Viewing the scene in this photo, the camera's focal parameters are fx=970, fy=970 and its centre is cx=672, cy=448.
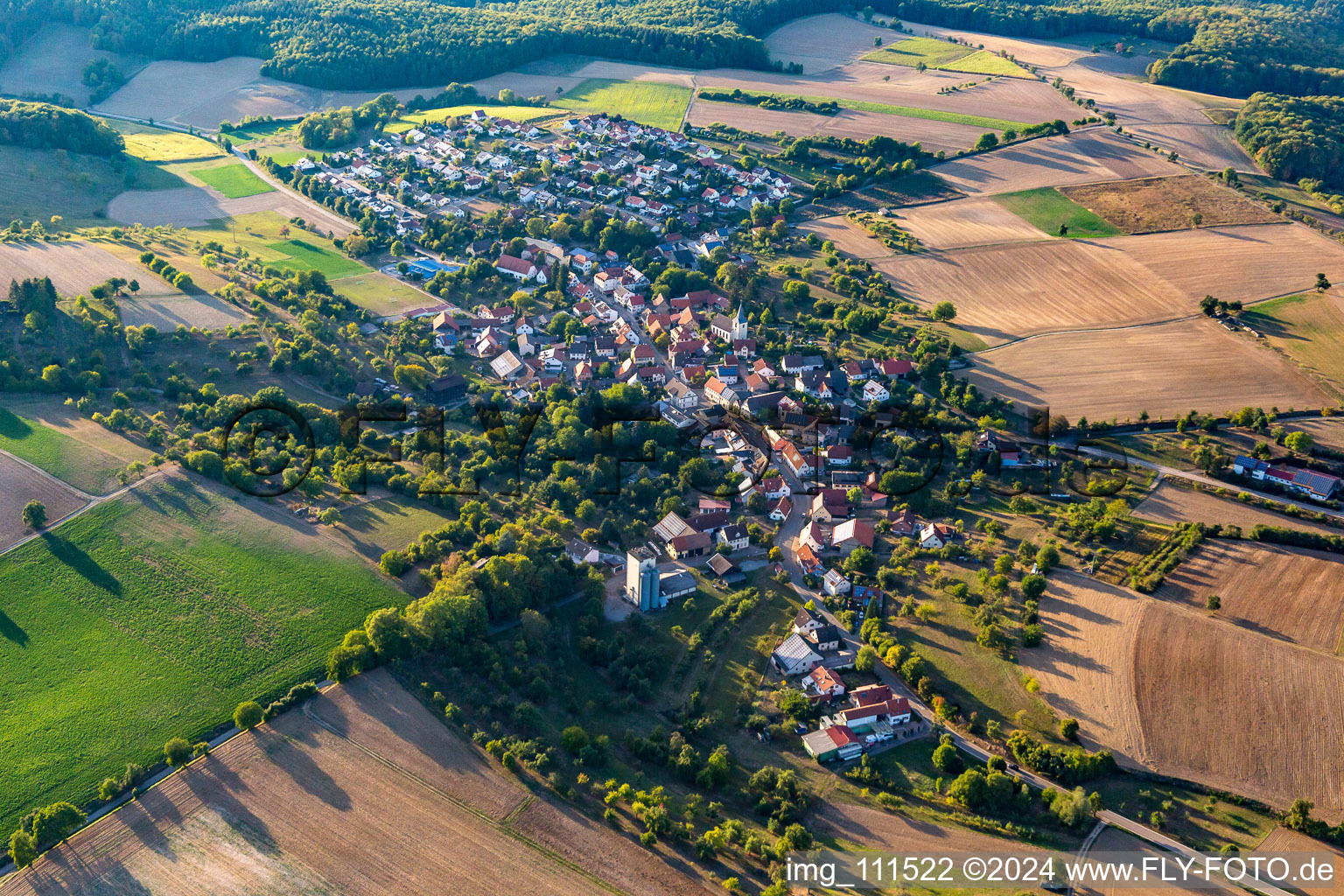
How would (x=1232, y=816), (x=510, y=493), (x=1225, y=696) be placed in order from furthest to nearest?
(x=510, y=493), (x=1225, y=696), (x=1232, y=816)

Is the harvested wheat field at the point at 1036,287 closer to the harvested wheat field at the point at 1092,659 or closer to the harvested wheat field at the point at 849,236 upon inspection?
the harvested wheat field at the point at 849,236

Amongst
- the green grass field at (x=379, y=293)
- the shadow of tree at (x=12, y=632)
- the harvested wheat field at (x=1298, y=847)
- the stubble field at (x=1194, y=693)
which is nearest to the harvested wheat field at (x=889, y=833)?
the stubble field at (x=1194, y=693)

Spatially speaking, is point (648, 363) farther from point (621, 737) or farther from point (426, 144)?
point (426, 144)

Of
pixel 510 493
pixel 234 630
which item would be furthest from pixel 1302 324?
pixel 234 630

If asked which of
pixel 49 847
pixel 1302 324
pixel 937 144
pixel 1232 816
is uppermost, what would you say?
pixel 937 144

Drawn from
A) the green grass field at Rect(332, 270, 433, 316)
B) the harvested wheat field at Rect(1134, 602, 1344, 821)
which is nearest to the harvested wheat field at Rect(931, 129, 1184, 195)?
the green grass field at Rect(332, 270, 433, 316)

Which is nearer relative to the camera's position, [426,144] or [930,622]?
[930,622]

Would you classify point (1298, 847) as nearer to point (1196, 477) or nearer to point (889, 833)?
point (889, 833)
